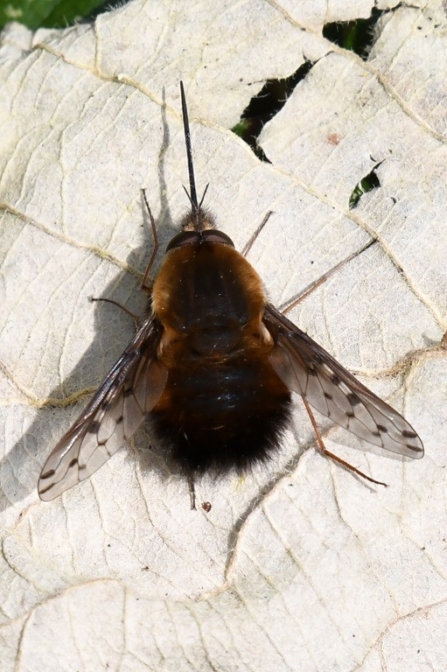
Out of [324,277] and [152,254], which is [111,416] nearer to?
[152,254]

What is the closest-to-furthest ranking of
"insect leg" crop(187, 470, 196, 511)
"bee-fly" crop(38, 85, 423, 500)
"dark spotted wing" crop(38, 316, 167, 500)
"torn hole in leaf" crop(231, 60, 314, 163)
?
"dark spotted wing" crop(38, 316, 167, 500) → "bee-fly" crop(38, 85, 423, 500) → "insect leg" crop(187, 470, 196, 511) → "torn hole in leaf" crop(231, 60, 314, 163)

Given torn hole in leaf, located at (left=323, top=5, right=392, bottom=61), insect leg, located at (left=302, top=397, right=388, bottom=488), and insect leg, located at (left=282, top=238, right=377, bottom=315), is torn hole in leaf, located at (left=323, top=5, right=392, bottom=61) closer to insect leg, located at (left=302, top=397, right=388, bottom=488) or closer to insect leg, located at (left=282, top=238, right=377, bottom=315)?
insect leg, located at (left=282, top=238, right=377, bottom=315)

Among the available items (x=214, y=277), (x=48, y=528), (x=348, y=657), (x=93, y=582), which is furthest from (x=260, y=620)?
(x=214, y=277)

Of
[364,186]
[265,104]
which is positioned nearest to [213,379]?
[364,186]

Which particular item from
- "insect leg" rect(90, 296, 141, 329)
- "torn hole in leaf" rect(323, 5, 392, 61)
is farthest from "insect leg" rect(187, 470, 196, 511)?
"torn hole in leaf" rect(323, 5, 392, 61)

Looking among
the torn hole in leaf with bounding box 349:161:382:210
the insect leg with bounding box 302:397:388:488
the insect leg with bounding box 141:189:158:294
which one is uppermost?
the torn hole in leaf with bounding box 349:161:382:210

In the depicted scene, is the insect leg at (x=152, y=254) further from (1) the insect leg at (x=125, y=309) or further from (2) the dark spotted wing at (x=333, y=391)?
(2) the dark spotted wing at (x=333, y=391)

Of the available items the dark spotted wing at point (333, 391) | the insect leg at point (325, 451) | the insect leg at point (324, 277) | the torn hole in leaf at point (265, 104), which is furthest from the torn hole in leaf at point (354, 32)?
the insect leg at point (325, 451)
